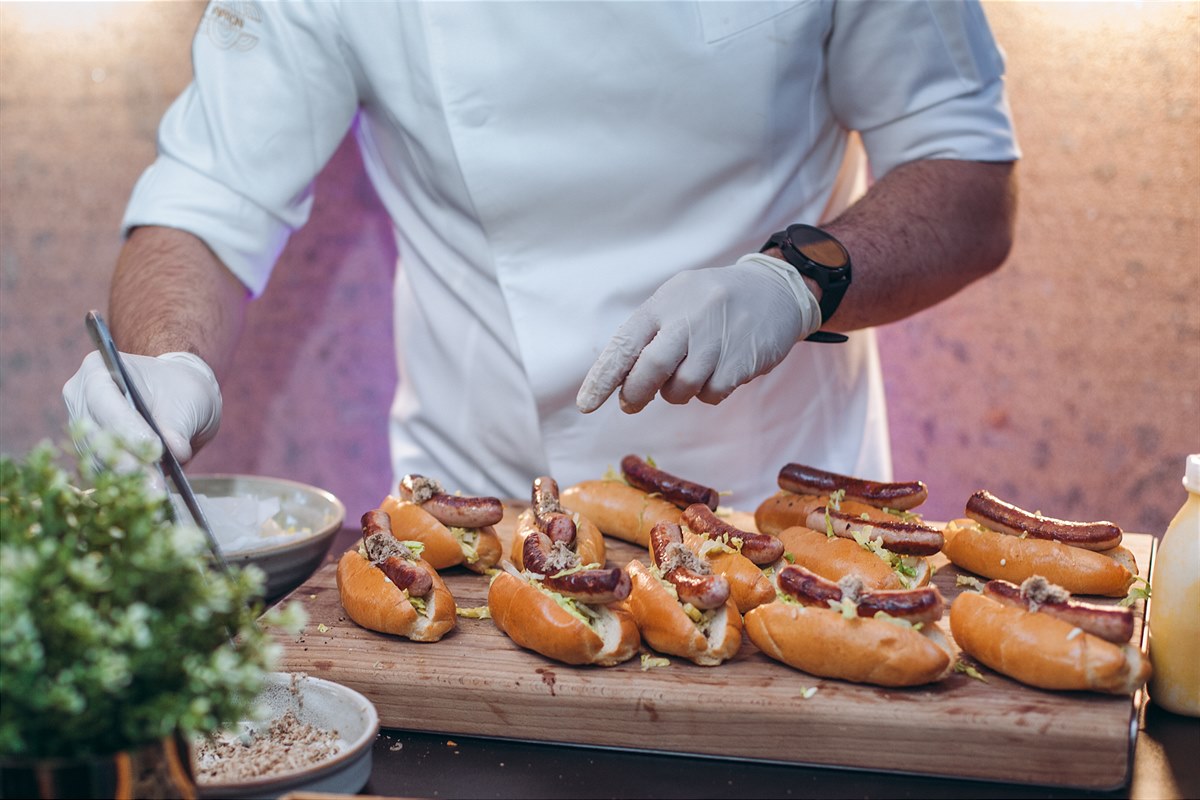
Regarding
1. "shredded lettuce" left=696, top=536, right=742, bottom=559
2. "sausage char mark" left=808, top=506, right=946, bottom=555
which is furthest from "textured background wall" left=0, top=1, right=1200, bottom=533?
"shredded lettuce" left=696, top=536, right=742, bottom=559

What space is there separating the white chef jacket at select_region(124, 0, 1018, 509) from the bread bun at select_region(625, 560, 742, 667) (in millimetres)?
1124

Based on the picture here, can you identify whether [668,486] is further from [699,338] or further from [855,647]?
[855,647]

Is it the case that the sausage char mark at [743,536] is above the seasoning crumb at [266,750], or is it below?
above

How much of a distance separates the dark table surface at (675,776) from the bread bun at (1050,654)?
0.44 feet

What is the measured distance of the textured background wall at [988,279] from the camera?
160 inches

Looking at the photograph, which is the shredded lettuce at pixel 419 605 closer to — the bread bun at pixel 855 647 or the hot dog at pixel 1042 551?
the bread bun at pixel 855 647

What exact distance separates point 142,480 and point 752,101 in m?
2.14

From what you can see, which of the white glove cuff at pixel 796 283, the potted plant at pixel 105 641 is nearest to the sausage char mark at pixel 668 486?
the white glove cuff at pixel 796 283

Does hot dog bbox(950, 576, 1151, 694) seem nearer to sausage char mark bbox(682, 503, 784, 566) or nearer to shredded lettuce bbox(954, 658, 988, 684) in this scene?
shredded lettuce bbox(954, 658, 988, 684)

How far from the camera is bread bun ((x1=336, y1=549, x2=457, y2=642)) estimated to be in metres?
2.12

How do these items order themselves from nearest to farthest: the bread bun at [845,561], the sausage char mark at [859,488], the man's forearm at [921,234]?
the bread bun at [845,561], the sausage char mark at [859,488], the man's forearm at [921,234]

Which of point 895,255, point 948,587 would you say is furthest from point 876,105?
point 948,587

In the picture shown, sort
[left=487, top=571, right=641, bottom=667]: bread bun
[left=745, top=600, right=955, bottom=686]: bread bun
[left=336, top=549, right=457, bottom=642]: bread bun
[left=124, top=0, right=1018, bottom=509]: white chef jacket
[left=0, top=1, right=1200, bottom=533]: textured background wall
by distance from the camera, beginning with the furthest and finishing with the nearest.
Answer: [left=0, top=1, right=1200, bottom=533]: textured background wall → [left=124, top=0, right=1018, bottom=509]: white chef jacket → [left=336, top=549, right=457, bottom=642]: bread bun → [left=487, top=571, right=641, bottom=667]: bread bun → [left=745, top=600, right=955, bottom=686]: bread bun

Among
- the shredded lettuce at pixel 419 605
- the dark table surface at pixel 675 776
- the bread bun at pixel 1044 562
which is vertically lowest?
the dark table surface at pixel 675 776
